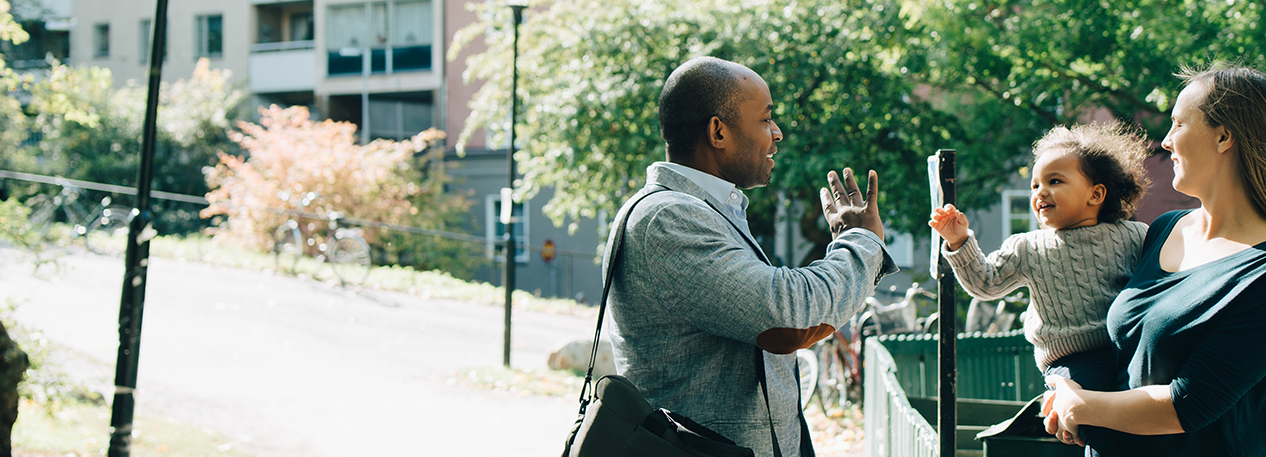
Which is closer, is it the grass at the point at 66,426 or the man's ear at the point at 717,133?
the man's ear at the point at 717,133

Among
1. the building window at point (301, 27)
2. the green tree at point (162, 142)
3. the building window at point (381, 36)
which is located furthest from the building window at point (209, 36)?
the building window at point (381, 36)

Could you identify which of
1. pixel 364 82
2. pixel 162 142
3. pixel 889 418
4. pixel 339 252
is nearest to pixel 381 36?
pixel 364 82

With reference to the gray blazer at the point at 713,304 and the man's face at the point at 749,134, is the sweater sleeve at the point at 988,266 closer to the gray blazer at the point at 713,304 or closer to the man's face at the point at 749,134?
the gray blazer at the point at 713,304

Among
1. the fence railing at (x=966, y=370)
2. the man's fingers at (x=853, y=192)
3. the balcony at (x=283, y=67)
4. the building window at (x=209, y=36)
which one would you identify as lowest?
the fence railing at (x=966, y=370)

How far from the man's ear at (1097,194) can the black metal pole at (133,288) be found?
4.10 meters

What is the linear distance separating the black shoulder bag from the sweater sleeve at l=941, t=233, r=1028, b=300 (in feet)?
2.91

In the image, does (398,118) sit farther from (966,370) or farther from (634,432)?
(634,432)

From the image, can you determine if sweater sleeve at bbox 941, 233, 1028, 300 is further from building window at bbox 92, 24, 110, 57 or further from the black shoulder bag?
building window at bbox 92, 24, 110, 57

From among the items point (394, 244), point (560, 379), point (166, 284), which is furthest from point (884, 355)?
point (394, 244)

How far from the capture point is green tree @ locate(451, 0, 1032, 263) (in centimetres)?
1028

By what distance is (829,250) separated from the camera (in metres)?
1.88

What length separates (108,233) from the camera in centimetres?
1670

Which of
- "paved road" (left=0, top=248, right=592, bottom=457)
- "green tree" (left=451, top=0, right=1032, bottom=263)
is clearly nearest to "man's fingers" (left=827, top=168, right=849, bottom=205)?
"paved road" (left=0, top=248, right=592, bottom=457)

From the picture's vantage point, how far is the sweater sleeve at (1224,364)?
5.75 ft
